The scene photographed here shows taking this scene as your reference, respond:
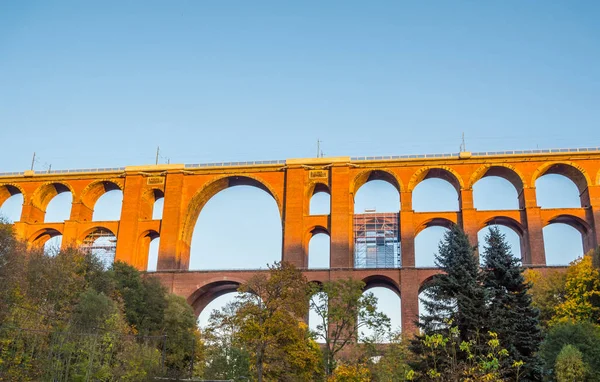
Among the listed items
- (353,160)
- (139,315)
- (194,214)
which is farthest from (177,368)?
(353,160)

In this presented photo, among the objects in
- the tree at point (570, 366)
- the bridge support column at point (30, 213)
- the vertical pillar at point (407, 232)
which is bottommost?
the tree at point (570, 366)

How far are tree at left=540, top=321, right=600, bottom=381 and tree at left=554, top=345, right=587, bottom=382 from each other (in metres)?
0.84

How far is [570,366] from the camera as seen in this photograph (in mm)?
23047

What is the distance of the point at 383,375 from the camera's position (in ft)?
97.1

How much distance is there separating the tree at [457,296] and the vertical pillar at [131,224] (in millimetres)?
29489

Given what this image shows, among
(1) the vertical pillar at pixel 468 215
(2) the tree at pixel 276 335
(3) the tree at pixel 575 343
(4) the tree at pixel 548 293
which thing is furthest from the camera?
(1) the vertical pillar at pixel 468 215

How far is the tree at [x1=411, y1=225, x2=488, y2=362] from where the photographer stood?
1852 centimetres

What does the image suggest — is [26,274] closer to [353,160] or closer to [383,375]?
[383,375]

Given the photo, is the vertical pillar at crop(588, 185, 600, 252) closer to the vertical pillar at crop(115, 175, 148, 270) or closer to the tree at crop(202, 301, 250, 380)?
the tree at crop(202, 301, 250, 380)

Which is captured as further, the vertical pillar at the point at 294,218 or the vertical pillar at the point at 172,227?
the vertical pillar at the point at 172,227

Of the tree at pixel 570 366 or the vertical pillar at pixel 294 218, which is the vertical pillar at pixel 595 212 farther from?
the vertical pillar at pixel 294 218

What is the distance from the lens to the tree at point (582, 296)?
102 feet

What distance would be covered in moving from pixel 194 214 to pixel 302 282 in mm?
23595

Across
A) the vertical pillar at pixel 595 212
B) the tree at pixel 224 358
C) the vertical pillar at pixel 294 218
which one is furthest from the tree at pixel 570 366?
the vertical pillar at pixel 294 218
